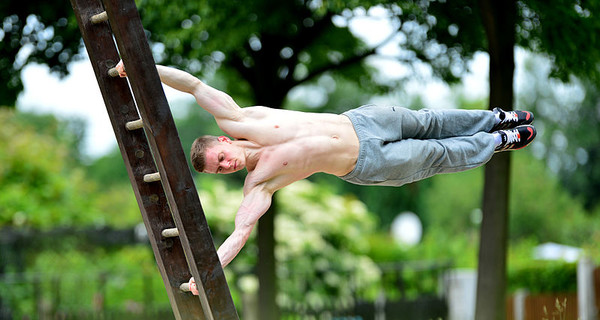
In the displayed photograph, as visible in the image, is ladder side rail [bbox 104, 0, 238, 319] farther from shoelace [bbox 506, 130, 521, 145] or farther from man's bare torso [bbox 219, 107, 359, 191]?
shoelace [bbox 506, 130, 521, 145]

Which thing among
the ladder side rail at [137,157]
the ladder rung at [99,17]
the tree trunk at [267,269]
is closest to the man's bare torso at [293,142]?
the ladder side rail at [137,157]

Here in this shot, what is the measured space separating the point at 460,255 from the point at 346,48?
39.6ft

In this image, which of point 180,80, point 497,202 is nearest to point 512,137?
point 180,80

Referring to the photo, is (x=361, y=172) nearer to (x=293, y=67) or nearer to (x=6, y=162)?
(x=293, y=67)

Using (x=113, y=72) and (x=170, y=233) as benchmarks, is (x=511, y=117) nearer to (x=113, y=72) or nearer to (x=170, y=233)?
(x=170, y=233)

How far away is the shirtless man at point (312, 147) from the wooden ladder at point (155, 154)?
0.55 ft

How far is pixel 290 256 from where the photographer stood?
43.7ft

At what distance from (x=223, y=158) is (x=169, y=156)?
0.36m

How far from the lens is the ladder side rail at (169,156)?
343cm

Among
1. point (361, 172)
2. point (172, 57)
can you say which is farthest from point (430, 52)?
point (361, 172)

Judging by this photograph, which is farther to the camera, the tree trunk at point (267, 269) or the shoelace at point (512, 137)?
the tree trunk at point (267, 269)

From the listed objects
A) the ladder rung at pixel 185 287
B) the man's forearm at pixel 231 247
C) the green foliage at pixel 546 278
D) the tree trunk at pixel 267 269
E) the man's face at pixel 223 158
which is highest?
the man's face at pixel 223 158

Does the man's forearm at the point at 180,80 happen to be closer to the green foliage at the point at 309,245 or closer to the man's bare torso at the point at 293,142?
the man's bare torso at the point at 293,142

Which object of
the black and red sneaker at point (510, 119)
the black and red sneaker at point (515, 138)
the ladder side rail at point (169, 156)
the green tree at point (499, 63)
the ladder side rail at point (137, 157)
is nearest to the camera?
the ladder side rail at point (169, 156)
